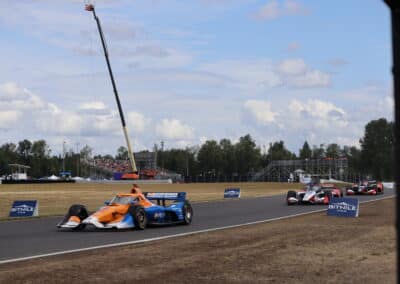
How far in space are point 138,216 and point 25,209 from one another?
367 inches

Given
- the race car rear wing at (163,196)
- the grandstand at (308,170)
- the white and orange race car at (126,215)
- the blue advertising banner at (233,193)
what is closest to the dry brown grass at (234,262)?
the white and orange race car at (126,215)

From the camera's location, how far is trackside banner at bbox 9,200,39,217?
27.4 metres

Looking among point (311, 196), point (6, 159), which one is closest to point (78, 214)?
point (311, 196)

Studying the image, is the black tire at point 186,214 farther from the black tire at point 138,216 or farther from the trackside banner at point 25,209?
the trackside banner at point 25,209

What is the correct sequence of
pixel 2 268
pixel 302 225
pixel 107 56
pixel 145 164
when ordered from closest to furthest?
pixel 2 268 → pixel 302 225 → pixel 107 56 → pixel 145 164

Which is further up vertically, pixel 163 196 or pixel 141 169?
pixel 141 169

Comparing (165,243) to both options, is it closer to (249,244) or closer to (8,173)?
(249,244)

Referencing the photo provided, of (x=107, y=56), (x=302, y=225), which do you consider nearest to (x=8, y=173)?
(x=107, y=56)

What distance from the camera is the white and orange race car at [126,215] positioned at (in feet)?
64.4

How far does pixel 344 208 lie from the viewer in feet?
81.9

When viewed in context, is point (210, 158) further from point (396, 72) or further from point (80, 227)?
point (396, 72)

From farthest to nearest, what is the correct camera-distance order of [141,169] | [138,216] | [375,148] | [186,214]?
[141,169]
[375,148]
[186,214]
[138,216]

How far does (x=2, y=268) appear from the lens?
454 inches

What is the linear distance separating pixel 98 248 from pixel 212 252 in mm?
2759
